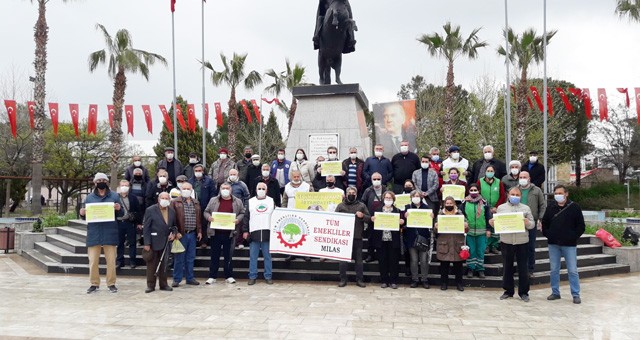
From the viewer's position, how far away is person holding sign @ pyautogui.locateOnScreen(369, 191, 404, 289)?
8.57 meters

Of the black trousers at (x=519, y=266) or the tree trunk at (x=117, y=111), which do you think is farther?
the tree trunk at (x=117, y=111)

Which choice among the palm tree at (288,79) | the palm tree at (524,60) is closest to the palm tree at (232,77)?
the palm tree at (288,79)

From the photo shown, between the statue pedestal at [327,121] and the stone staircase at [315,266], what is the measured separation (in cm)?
355

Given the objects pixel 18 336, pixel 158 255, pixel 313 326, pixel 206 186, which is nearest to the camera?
pixel 18 336

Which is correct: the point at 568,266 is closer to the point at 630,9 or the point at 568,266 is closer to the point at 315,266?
the point at 315,266

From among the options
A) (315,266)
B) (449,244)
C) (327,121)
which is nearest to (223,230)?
(315,266)

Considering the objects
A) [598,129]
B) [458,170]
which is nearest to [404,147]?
[458,170]

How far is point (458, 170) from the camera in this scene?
984 cm

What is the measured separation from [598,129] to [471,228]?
41660 millimetres

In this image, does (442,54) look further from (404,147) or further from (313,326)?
(313,326)

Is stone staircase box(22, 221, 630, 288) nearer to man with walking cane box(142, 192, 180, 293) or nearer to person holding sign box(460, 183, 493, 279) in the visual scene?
person holding sign box(460, 183, 493, 279)

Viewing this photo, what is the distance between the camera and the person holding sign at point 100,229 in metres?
8.25

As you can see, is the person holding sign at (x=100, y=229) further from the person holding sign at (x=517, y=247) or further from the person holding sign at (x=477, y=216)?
the person holding sign at (x=517, y=247)

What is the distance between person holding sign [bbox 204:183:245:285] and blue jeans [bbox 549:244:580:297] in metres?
5.52
